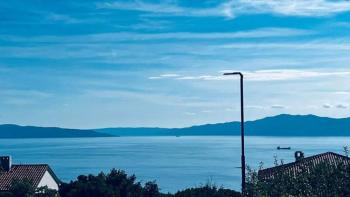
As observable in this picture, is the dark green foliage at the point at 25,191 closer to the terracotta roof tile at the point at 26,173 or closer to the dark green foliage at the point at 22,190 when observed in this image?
the dark green foliage at the point at 22,190

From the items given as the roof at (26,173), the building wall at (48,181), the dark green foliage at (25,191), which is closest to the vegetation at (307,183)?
the dark green foliage at (25,191)

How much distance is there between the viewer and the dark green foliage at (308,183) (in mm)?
12164

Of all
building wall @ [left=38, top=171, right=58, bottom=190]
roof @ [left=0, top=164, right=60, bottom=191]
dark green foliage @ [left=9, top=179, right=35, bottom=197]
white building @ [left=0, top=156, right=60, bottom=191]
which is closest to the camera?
dark green foliage @ [left=9, top=179, right=35, bottom=197]

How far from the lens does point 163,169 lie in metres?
136

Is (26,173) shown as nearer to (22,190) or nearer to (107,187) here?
(22,190)

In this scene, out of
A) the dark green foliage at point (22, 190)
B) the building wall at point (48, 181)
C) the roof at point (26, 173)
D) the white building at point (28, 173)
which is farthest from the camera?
the building wall at point (48, 181)

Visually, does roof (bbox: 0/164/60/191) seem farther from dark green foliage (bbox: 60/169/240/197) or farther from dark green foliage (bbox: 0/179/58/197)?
dark green foliage (bbox: 60/169/240/197)

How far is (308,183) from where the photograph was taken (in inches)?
495

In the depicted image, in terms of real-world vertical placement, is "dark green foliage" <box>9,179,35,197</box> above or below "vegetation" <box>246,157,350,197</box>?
below

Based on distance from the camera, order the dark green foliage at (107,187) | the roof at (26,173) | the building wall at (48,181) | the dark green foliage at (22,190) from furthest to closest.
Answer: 1. the building wall at (48,181)
2. the roof at (26,173)
3. the dark green foliage at (22,190)
4. the dark green foliage at (107,187)

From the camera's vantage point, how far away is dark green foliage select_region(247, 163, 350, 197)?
479 inches

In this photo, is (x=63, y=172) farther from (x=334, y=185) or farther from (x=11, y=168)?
(x=334, y=185)

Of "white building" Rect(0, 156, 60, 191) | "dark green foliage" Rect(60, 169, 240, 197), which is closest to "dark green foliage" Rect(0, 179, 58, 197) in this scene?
"dark green foliage" Rect(60, 169, 240, 197)

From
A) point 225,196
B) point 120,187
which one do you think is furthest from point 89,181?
point 225,196
